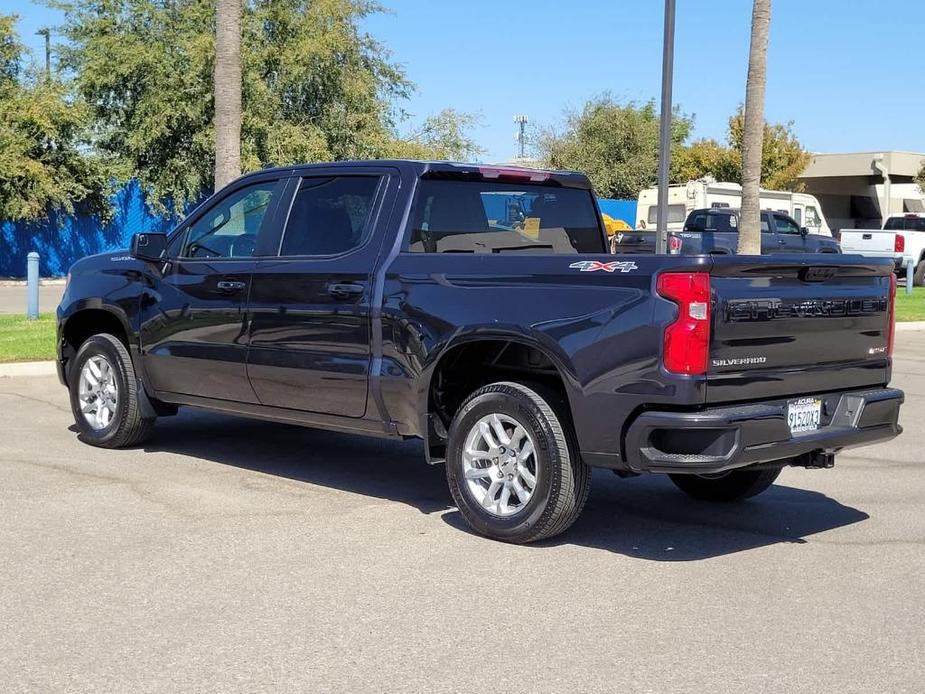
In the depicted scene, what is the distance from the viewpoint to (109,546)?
19.7 ft

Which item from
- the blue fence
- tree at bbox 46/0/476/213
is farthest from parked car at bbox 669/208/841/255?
the blue fence

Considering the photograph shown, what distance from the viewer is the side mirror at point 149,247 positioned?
26.6 feet

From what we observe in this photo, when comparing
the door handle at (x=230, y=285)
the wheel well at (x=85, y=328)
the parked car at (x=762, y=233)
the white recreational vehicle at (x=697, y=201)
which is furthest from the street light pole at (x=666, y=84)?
the white recreational vehicle at (x=697, y=201)

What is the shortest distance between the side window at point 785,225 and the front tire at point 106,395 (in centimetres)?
2358

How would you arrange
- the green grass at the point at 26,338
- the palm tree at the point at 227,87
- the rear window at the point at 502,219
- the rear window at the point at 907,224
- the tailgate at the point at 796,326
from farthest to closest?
1. the rear window at the point at 907,224
2. the palm tree at the point at 227,87
3. the green grass at the point at 26,338
4. the rear window at the point at 502,219
5. the tailgate at the point at 796,326

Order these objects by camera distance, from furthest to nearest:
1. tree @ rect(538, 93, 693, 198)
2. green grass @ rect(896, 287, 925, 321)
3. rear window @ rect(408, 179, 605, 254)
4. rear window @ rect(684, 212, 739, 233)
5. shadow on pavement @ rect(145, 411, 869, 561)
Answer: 1. tree @ rect(538, 93, 693, 198)
2. rear window @ rect(684, 212, 739, 233)
3. green grass @ rect(896, 287, 925, 321)
4. rear window @ rect(408, 179, 605, 254)
5. shadow on pavement @ rect(145, 411, 869, 561)

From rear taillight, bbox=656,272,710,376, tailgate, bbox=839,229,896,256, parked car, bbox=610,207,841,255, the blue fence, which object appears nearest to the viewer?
A: rear taillight, bbox=656,272,710,376

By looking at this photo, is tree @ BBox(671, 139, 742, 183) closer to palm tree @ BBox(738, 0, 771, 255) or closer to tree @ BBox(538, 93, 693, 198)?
tree @ BBox(538, 93, 693, 198)

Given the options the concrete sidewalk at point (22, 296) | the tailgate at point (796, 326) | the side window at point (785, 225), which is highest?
the side window at point (785, 225)

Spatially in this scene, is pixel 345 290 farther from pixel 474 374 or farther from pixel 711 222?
pixel 711 222

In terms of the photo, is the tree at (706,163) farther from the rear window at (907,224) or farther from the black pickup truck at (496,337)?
the black pickup truck at (496,337)

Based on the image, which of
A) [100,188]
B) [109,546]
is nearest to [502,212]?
[109,546]

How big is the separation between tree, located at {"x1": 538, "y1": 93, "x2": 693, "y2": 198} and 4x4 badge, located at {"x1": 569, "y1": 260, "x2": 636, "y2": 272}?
156 ft

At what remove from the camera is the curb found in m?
12.4
